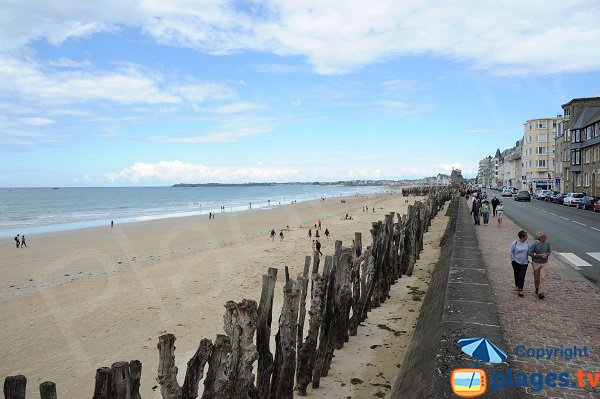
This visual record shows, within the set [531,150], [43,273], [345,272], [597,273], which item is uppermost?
[531,150]

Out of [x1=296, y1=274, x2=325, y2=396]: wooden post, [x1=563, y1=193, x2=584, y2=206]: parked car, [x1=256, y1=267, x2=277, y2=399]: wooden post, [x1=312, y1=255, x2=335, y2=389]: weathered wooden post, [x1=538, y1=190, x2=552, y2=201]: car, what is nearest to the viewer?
[x1=256, y1=267, x2=277, y2=399]: wooden post

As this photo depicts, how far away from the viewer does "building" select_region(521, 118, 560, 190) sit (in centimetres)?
7825

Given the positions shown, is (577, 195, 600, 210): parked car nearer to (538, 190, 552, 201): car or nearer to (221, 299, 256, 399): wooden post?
(538, 190, 552, 201): car

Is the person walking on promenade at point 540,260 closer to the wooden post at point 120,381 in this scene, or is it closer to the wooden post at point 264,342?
the wooden post at point 264,342

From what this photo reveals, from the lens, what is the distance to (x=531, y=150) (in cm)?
8050

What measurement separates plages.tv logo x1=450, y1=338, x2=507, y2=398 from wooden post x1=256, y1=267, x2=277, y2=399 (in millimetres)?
2347

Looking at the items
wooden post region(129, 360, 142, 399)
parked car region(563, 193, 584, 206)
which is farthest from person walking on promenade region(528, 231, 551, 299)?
parked car region(563, 193, 584, 206)

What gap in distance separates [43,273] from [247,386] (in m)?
19.4

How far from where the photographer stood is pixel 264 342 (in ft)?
17.6

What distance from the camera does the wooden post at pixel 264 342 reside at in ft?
17.5

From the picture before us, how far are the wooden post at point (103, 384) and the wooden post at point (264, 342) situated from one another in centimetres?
206

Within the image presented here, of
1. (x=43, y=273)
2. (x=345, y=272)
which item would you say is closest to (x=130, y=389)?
(x=345, y=272)

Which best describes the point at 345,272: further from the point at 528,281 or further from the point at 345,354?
the point at 528,281

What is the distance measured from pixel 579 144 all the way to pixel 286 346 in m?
58.4
